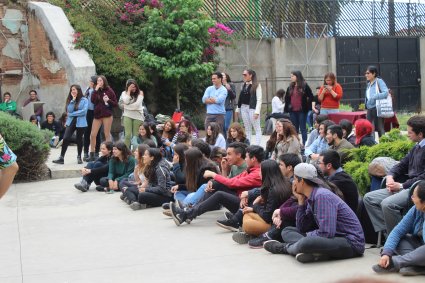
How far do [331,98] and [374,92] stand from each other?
97 centimetres

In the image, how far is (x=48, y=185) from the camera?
1382 cm

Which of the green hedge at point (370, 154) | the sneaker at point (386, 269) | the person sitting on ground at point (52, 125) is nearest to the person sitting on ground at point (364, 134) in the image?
the green hedge at point (370, 154)

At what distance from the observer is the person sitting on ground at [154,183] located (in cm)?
1097

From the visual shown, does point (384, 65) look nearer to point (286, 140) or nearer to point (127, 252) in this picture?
point (286, 140)

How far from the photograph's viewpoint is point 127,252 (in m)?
8.33

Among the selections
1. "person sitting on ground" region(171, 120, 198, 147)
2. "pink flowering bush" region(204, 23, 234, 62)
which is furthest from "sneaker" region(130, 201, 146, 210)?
"pink flowering bush" region(204, 23, 234, 62)

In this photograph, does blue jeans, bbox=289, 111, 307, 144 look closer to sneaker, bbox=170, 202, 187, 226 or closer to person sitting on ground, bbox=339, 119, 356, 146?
person sitting on ground, bbox=339, 119, 356, 146

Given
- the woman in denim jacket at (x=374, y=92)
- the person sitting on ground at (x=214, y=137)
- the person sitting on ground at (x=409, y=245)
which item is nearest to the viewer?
the person sitting on ground at (x=409, y=245)

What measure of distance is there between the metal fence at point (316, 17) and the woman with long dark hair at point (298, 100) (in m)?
9.76

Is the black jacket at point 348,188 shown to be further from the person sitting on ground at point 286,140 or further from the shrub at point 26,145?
the shrub at point 26,145

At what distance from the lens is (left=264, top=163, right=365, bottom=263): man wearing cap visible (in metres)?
7.15

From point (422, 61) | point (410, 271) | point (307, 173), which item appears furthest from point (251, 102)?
point (422, 61)

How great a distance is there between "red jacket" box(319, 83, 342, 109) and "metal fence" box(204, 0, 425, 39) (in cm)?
1030

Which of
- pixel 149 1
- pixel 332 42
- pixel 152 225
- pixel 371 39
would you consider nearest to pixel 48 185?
pixel 152 225
